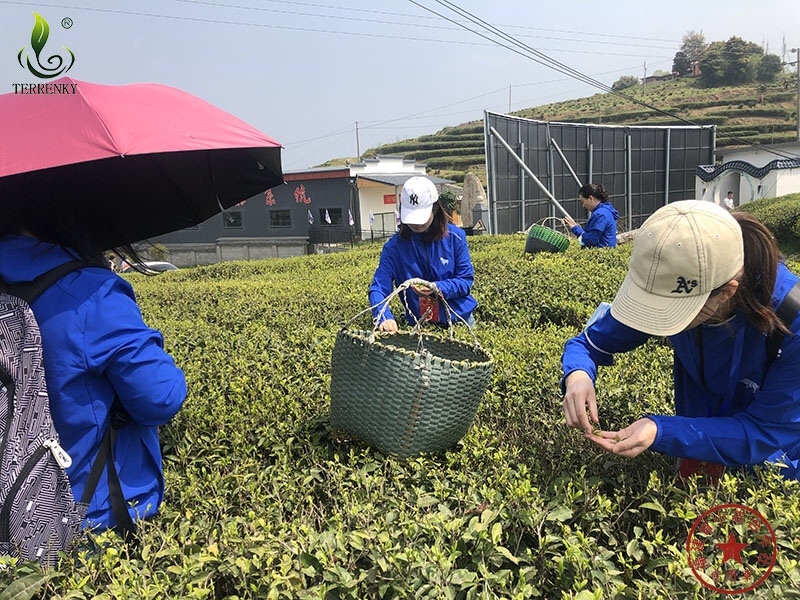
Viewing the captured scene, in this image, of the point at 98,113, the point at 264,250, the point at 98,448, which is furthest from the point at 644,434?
the point at 264,250

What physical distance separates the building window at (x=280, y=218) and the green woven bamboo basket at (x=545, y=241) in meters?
23.3

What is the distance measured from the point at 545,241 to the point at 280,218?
24.1 metres

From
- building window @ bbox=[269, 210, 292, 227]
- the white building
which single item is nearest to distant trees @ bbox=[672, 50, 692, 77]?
the white building

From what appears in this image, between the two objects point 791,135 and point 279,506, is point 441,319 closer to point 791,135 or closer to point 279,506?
point 279,506

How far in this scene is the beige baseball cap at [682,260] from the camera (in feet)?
4.70

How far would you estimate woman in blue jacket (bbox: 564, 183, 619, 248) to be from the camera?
23.7 feet

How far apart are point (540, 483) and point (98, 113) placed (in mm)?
1719

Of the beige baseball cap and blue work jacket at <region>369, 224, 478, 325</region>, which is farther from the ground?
the beige baseball cap

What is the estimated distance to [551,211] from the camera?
1941 cm

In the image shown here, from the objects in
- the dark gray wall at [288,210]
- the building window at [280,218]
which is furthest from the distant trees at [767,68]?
the building window at [280,218]

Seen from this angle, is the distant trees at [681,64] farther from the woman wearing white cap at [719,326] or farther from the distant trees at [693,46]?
the woman wearing white cap at [719,326]

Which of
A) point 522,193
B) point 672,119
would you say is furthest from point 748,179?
point 672,119

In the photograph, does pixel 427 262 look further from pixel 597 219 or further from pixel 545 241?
pixel 545 241

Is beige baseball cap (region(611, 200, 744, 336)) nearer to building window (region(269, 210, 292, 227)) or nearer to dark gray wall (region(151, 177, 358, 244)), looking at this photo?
dark gray wall (region(151, 177, 358, 244))
